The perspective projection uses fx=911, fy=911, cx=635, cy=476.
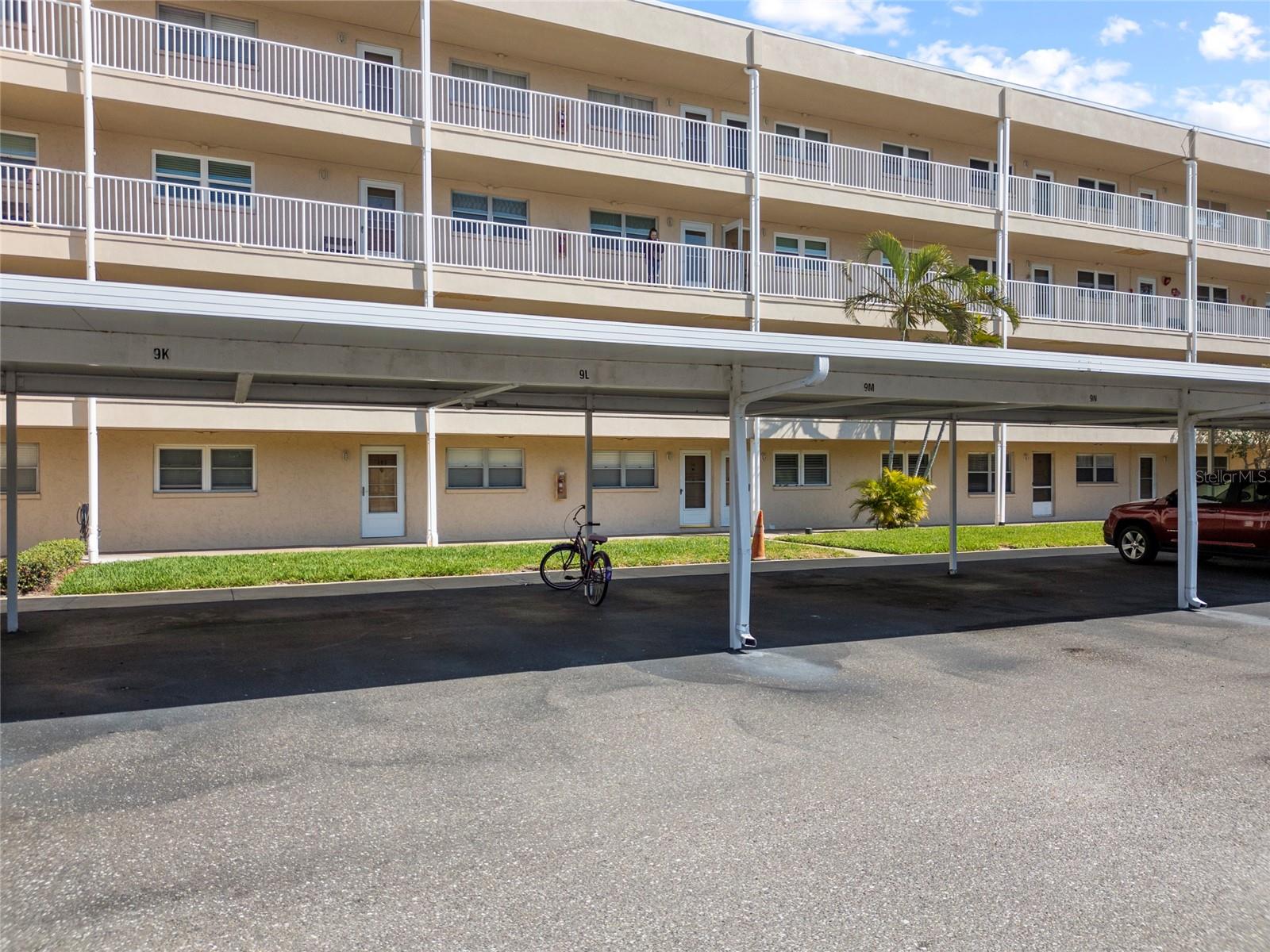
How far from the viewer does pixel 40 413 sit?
16.5 m

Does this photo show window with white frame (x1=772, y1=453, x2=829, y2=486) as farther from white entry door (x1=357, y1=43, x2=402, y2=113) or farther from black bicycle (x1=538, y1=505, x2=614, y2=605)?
white entry door (x1=357, y1=43, x2=402, y2=113)

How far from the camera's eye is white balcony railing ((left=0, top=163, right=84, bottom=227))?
16391 mm

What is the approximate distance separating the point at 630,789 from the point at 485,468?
16.6 metres

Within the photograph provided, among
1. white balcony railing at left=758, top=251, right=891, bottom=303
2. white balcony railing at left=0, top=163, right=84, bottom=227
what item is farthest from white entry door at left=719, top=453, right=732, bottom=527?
white balcony railing at left=0, top=163, right=84, bottom=227

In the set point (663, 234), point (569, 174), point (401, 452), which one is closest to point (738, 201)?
point (663, 234)

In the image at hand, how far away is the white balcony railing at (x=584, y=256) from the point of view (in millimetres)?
19641

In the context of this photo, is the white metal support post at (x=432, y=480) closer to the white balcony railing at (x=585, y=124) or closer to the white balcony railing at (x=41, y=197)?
the white balcony railing at (x=585, y=124)

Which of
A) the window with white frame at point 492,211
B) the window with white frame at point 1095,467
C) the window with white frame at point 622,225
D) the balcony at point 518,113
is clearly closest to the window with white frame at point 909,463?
the window with white frame at point 1095,467

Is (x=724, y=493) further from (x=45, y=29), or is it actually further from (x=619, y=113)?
(x=45, y=29)

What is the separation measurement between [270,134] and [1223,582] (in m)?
19.1

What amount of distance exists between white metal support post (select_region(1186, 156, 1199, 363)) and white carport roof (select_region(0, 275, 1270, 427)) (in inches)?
Result: 732

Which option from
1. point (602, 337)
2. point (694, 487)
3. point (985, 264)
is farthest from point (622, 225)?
point (602, 337)

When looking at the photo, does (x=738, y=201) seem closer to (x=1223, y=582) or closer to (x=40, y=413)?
(x=1223, y=582)

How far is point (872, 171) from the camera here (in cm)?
2422
